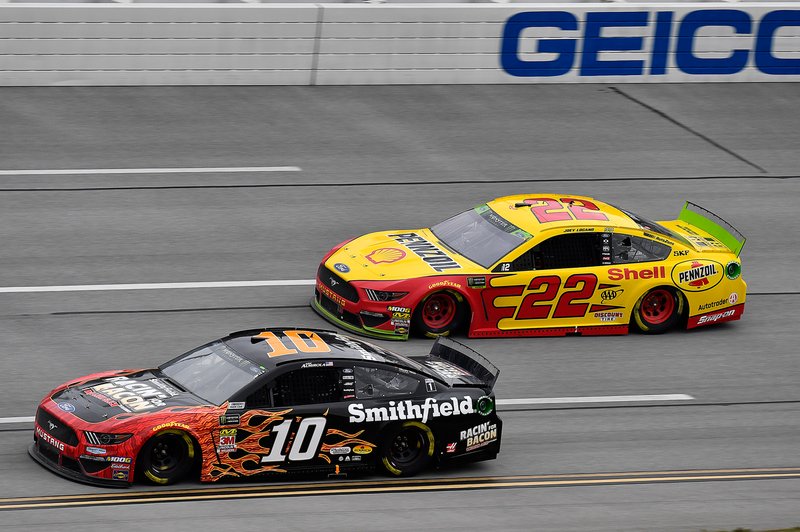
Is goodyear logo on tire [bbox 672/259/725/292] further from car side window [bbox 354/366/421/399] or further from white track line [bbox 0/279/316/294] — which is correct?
car side window [bbox 354/366/421/399]

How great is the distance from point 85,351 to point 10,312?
149 centimetres

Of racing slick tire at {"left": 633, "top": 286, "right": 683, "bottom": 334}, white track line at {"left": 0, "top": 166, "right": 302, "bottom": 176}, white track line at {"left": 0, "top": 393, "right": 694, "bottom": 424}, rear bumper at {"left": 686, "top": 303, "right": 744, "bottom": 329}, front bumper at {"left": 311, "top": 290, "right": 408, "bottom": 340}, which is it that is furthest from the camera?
white track line at {"left": 0, "top": 166, "right": 302, "bottom": 176}

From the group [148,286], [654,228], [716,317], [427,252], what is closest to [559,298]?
[427,252]

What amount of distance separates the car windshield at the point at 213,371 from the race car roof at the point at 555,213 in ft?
16.2

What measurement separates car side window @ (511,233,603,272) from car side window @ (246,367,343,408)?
4285 millimetres

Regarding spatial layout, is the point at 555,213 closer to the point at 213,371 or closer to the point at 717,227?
the point at 717,227

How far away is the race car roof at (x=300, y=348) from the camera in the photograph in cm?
1100

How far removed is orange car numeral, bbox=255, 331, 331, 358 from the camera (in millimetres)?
11086

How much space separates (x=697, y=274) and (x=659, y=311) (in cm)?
63

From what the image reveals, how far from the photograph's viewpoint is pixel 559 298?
15.0 meters

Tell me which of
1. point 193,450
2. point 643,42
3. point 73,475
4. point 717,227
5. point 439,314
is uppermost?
point 643,42

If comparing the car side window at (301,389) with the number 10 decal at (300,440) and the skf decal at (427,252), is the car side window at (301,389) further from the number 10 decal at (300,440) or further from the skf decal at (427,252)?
the skf decal at (427,252)

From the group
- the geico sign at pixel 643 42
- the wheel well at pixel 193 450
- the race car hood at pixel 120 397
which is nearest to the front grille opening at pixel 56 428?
the race car hood at pixel 120 397

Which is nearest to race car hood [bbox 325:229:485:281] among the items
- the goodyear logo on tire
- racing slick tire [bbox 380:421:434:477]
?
the goodyear logo on tire
